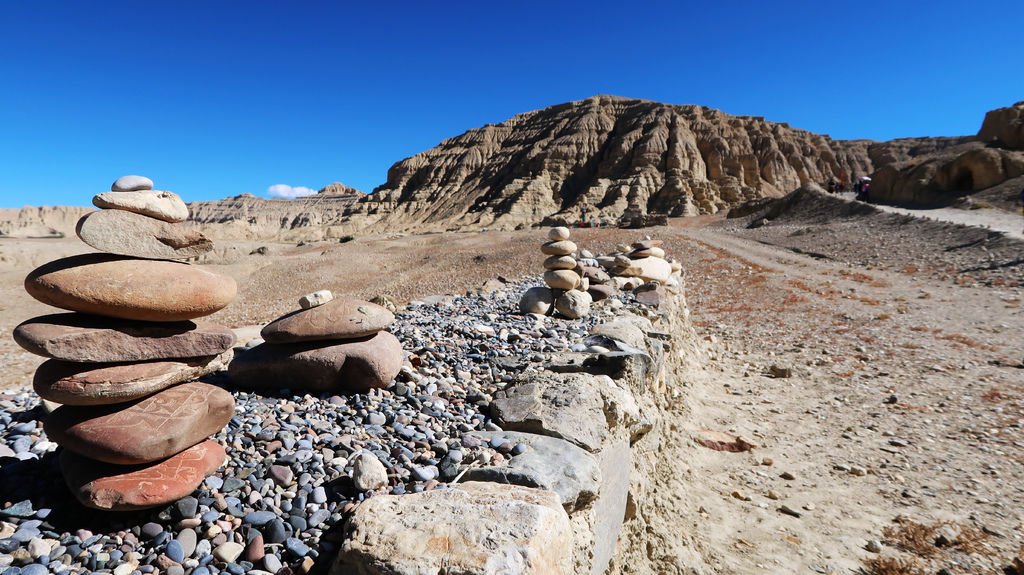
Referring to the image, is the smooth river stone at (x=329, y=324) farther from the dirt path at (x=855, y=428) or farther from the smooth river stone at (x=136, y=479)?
the dirt path at (x=855, y=428)

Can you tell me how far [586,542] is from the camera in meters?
3.05

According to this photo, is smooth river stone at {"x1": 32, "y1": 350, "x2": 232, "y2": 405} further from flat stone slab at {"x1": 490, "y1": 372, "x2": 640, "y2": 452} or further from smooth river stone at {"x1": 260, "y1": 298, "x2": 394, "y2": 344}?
flat stone slab at {"x1": 490, "y1": 372, "x2": 640, "y2": 452}

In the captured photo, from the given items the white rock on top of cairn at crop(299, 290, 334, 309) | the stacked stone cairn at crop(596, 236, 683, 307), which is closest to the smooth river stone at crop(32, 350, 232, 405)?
the white rock on top of cairn at crop(299, 290, 334, 309)

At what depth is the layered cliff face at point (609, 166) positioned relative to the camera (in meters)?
70.1

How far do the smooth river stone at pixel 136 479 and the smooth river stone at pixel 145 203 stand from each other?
1.59 m

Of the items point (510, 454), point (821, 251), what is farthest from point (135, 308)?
point (821, 251)

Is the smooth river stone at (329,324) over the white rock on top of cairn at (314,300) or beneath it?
beneath

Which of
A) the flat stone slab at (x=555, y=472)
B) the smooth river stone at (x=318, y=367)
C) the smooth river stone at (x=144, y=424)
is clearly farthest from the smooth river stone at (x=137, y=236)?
the flat stone slab at (x=555, y=472)

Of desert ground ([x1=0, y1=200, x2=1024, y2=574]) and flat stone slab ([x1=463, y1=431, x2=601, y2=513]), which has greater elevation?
flat stone slab ([x1=463, y1=431, x2=601, y2=513])

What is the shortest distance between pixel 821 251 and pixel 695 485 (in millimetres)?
22233

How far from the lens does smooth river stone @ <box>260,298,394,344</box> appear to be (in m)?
4.42

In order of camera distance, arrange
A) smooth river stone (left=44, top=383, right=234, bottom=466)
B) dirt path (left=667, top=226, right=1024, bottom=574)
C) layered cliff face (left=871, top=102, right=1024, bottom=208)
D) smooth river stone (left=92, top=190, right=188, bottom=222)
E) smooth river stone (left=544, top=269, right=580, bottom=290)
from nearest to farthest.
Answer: smooth river stone (left=44, top=383, right=234, bottom=466) < smooth river stone (left=92, top=190, right=188, bottom=222) < dirt path (left=667, top=226, right=1024, bottom=574) < smooth river stone (left=544, top=269, right=580, bottom=290) < layered cliff face (left=871, top=102, right=1024, bottom=208)

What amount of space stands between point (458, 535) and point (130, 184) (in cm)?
322

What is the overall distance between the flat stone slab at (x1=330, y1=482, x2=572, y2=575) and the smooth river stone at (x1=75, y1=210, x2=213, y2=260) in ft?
7.66
